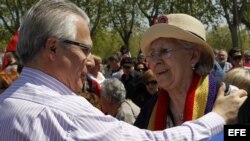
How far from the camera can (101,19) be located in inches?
1662

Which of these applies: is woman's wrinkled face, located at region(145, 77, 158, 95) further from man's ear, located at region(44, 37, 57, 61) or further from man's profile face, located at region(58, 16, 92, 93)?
man's ear, located at region(44, 37, 57, 61)

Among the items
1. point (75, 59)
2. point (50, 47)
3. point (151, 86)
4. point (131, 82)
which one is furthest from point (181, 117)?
point (131, 82)

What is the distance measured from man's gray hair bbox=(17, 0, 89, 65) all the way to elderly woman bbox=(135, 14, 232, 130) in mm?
1132

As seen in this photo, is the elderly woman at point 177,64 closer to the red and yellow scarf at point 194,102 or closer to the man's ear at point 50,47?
the red and yellow scarf at point 194,102

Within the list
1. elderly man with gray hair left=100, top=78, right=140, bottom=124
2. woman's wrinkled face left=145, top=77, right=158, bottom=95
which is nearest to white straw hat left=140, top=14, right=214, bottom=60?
elderly man with gray hair left=100, top=78, right=140, bottom=124

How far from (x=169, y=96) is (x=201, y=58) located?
0.32m

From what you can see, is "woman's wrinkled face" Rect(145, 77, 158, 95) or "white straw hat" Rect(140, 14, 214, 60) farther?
"woman's wrinkled face" Rect(145, 77, 158, 95)

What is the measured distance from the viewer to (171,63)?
3363 millimetres

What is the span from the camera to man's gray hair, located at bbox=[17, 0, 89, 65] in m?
2.21

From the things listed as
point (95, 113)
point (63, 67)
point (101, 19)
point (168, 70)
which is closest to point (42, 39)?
point (63, 67)

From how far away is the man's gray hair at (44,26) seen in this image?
221cm

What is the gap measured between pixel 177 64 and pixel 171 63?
4 cm

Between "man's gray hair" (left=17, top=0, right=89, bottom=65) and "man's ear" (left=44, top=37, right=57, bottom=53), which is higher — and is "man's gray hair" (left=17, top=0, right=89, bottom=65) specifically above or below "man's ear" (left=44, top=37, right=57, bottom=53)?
above

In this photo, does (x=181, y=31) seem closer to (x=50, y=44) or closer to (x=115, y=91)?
(x=50, y=44)
